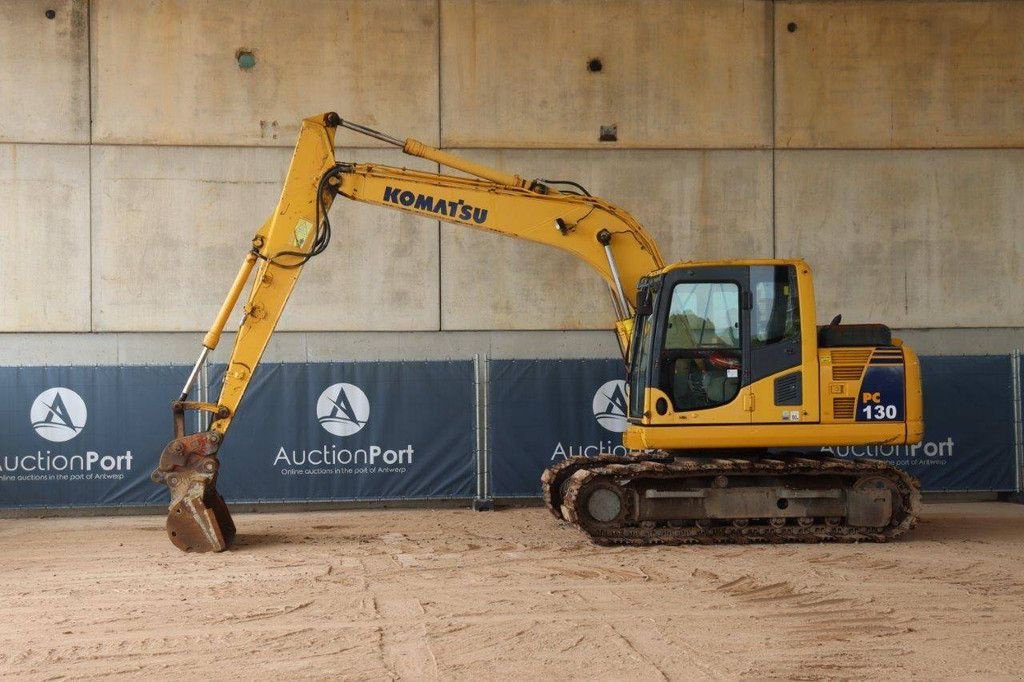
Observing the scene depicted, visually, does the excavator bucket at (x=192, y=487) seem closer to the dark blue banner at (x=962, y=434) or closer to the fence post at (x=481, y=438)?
the fence post at (x=481, y=438)

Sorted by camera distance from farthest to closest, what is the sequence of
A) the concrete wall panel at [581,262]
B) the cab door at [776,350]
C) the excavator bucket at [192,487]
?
the concrete wall panel at [581,262] < the cab door at [776,350] < the excavator bucket at [192,487]

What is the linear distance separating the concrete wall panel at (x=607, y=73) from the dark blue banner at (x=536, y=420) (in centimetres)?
333

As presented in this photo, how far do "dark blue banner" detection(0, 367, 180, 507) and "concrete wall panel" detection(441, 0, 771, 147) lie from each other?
18.0ft

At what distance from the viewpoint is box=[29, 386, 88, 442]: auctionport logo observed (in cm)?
1444

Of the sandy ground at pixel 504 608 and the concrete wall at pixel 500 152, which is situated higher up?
the concrete wall at pixel 500 152

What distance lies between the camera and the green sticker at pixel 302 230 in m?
11.5

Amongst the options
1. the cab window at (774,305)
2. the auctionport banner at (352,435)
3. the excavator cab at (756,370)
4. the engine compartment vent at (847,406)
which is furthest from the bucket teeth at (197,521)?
the engine compartment vent at (847,406)

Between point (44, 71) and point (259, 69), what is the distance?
9.54 ft

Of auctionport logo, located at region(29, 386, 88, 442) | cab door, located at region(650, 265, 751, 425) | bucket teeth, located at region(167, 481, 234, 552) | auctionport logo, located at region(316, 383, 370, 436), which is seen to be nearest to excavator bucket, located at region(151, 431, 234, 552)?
bucket teeth, located at region(167, 481, 234, 552)

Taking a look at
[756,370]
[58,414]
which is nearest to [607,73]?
[756,370]

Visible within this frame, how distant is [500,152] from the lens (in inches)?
620

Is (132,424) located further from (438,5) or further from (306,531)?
(438,5)

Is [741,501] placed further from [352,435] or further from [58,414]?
[58,414]

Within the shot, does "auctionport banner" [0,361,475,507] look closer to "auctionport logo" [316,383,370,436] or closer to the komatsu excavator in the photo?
"auctionport logo" [316,383,370,436]
